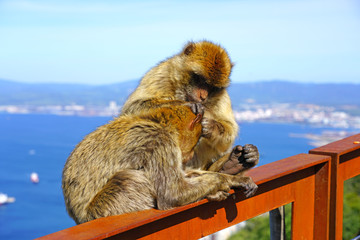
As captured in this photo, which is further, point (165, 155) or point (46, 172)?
point (46, 172)

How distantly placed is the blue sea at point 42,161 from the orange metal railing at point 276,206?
36684mm

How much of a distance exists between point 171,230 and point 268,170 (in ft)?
2.30

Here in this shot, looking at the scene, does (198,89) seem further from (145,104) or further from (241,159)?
(241,159)

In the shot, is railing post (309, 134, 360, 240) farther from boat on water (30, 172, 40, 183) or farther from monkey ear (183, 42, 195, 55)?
boat on water (30, 172, 40, 183)

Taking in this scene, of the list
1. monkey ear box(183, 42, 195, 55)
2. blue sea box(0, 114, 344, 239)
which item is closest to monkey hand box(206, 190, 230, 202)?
monkey ear box(183, 42, 195, 55)

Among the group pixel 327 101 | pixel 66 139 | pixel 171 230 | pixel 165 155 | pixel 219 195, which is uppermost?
pixel 66 139

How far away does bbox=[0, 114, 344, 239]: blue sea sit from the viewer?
47.9 metres

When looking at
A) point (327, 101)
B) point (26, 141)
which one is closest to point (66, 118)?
point (26, 141)

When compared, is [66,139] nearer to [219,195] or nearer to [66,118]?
[66,118]

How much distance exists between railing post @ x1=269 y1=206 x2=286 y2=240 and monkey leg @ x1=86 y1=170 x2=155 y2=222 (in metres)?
0.64

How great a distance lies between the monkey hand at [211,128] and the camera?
249 cm

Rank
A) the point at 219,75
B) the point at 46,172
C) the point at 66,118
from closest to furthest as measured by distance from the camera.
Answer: the point at 219,75 → the point at 46,172 → the point at 66,118

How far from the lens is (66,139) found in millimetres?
73375

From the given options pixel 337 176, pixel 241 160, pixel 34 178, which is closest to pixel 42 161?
pixel 34 178
